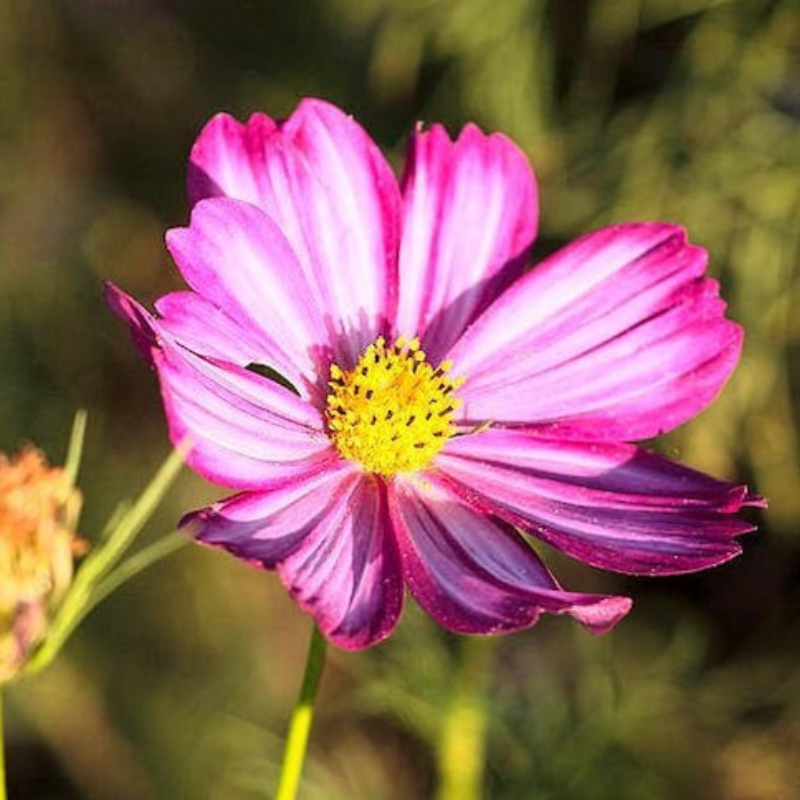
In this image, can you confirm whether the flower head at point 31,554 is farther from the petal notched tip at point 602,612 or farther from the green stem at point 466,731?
the green stem at point 466,731

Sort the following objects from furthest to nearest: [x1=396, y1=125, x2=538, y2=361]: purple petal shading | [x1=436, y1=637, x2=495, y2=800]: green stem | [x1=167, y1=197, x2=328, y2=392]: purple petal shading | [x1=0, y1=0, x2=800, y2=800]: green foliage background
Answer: [x1=0, y1=0, x2=800, y2=800]: green foliage background → [x1=436, y1=637, x2=495, y2=800]: green stem → [x1=396, y1=125, x2=538, y2=361]: purple petal shading → [x1=167, y1=197, x2=328, y2=392]: purple petal shading

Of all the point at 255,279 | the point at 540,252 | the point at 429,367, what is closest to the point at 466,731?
the point at 429,367

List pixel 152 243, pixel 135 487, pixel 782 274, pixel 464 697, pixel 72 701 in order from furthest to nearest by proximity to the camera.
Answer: pixel 152 243 < pixel 135 487 < pixel 72 701 < pixel 782 274 < pixel 464 697

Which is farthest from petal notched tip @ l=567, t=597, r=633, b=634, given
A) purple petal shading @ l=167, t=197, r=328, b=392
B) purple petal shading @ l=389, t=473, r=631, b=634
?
purple petal shading @ l=167, t=197, r=328, b=392

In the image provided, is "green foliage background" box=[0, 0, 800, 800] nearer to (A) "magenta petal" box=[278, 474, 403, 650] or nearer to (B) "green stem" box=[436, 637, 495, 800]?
(B) "green stem" box=[436, 637, 495, 800]

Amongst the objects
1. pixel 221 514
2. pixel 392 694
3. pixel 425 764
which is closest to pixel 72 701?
pixel 425 764

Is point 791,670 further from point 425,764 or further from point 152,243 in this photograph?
point 152,243

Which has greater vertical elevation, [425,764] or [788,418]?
A: [788,418]
